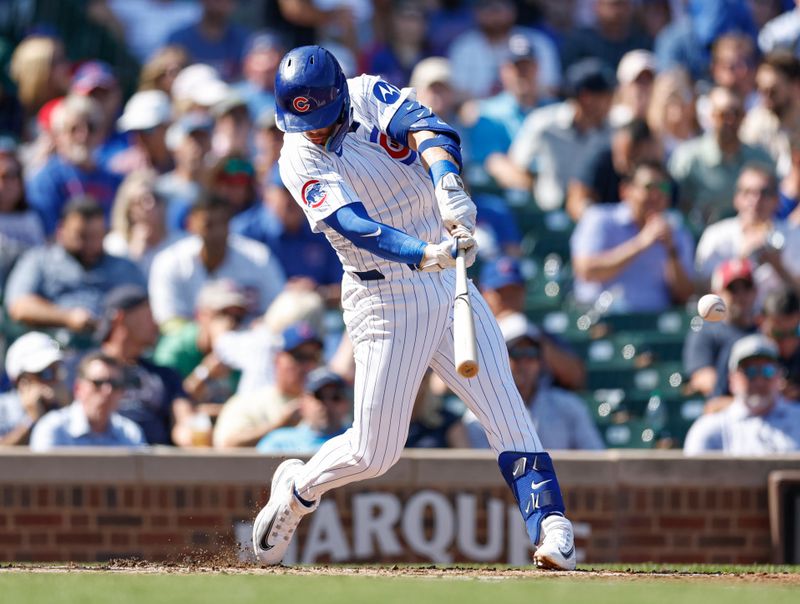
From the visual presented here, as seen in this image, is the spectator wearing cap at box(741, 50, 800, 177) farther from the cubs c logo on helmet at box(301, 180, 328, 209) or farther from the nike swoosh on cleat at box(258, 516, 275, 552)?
the cubs c logo on helmet at box(301, 180, 328, 209)

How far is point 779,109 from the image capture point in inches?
452

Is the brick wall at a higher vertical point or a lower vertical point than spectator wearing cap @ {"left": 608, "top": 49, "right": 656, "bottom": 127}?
lower

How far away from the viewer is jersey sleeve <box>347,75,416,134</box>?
5973 millimetres

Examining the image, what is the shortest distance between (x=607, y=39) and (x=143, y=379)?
5.72 metres

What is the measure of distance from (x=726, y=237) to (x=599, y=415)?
1594 millimetres

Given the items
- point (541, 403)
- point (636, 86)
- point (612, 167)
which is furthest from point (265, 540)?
point (636, 86)

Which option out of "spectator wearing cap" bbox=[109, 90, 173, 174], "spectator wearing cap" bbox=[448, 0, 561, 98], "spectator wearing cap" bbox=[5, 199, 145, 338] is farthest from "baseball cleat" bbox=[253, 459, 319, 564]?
"spectator wearing cap" bbox=[448, 0, 561, 98]

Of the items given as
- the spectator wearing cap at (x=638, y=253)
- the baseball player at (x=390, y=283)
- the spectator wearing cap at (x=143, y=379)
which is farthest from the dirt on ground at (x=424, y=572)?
the spectator wearing cap at (x=638, y=253)

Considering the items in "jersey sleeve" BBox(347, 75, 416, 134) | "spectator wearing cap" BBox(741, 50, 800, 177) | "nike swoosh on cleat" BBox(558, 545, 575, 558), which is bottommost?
"nike swoosh on cleat" BBox(558, 545, 575, 558)

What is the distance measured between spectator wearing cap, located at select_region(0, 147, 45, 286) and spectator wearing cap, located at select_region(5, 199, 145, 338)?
12.0 inches

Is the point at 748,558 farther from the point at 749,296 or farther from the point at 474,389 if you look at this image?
the point at 474,389

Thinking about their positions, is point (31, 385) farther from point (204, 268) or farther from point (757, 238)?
point (757, 238)

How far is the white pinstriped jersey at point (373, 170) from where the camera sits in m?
5.86

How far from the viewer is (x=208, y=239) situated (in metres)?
9.68
